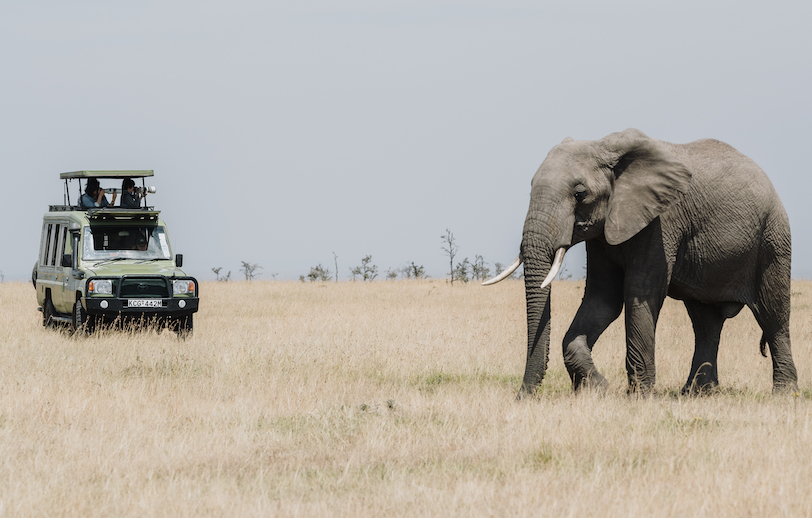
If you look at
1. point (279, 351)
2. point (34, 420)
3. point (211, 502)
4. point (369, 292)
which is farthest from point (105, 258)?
point (211, 502)

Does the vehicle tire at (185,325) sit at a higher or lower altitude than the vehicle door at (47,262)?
lower

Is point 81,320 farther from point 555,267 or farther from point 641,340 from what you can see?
point 641,340

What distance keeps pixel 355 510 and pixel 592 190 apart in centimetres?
415

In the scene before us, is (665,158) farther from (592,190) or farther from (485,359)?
(485,359)

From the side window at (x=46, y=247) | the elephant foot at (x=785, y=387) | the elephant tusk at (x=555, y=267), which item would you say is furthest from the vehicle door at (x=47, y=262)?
the elephant foot at (x=785, y=387)

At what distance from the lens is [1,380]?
389 inches

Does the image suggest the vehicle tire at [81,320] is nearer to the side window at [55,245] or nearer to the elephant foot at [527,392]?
the side window at [55,245]

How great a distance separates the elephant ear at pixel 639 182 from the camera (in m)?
8.44

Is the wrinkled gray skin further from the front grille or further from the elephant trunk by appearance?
the front grille

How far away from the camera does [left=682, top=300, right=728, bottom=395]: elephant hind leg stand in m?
10.1

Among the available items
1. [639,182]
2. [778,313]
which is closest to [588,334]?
[639,182]

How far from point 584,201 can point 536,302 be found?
3.45 ft

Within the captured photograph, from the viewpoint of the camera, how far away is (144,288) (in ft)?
47.5

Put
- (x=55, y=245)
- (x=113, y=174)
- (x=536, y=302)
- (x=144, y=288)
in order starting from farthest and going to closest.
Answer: (x=55, y=245) → (x=113, y=174) → (x=144, y=288) → (x=536, y=302)
